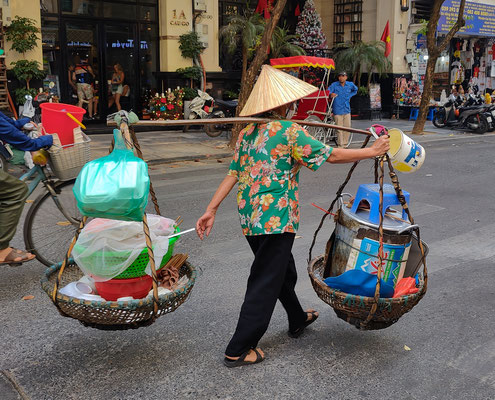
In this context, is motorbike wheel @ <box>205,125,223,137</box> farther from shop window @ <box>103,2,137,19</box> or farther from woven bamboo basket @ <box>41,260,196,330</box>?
woven bamboo basket @ <box>41,260,196,330</box>

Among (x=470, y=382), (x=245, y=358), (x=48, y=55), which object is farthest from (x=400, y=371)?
(x=48, y=55)

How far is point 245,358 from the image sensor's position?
342 centimetres

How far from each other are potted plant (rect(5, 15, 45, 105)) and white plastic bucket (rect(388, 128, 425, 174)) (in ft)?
38.0

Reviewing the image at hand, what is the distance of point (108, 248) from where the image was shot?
317cm

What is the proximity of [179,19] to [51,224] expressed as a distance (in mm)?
12670

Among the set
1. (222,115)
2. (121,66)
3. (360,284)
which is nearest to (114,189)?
(360,284)

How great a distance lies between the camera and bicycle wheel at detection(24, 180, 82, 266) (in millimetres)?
4867

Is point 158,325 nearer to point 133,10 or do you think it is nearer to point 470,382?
point 470,382

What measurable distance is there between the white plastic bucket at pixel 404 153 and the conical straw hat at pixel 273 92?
25.2 inches

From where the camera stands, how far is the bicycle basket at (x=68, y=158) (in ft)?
15.2

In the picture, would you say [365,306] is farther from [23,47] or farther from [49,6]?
[49,6]

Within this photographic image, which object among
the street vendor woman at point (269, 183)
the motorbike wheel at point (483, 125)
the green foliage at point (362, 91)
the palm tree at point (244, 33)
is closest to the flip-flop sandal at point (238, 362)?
the street vendor woman at point (269, 183)

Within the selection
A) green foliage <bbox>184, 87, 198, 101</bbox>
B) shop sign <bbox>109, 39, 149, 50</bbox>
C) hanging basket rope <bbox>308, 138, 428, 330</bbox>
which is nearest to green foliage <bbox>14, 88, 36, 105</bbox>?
shop sign <bbox>109, 39, 149, 50</bbox>

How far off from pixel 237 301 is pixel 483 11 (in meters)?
24.4
